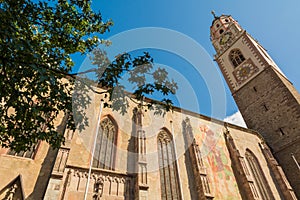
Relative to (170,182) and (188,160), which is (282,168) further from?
Result: (170,182)

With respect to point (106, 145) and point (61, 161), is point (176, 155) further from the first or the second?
point (61, 161)

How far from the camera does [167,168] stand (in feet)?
43.9

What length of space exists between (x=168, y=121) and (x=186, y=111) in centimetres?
324

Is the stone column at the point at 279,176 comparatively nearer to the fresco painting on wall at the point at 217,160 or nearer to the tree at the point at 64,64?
the fresco painting on wall at the point at 217,160

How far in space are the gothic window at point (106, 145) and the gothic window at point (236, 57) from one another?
22.8 metres

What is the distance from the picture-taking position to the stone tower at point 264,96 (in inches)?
780

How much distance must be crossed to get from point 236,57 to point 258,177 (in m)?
18.1

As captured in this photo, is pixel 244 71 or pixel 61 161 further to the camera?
pixel 244 71

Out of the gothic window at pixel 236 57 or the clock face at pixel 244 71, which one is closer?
the clock face at pixel 244 71

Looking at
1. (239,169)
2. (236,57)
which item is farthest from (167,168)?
(236,57)

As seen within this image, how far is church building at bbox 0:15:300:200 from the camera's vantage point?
9.26m

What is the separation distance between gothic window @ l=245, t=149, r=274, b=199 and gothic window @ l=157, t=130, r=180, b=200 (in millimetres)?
6673

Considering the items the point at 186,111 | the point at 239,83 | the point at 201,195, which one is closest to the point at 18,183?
the point at 201,195

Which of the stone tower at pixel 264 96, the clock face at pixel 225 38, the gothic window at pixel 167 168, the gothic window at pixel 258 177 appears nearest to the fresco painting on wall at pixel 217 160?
the gothic window at pixel 258 177
